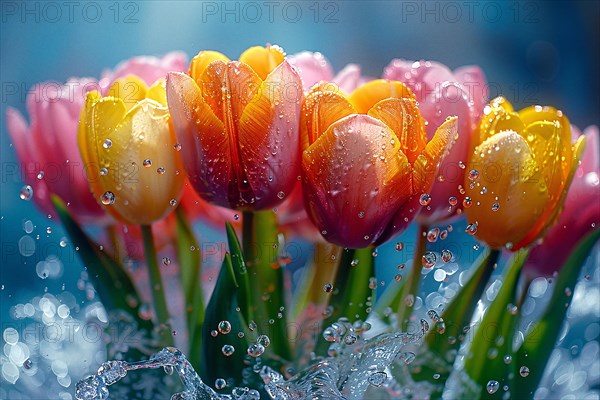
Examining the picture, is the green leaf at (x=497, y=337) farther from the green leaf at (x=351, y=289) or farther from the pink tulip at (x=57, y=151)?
the pink tulip at (x=57, y=151)

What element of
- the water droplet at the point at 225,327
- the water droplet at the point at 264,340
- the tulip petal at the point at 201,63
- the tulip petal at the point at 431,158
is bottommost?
the water droplet at the point at 264,340

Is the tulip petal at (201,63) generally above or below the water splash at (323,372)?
above

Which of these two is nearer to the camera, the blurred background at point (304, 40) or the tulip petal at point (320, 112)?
the tulip petal at point (320, 112)

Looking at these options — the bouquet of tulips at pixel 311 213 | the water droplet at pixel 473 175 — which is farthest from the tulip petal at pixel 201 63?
the water droplet at pixel 473 175

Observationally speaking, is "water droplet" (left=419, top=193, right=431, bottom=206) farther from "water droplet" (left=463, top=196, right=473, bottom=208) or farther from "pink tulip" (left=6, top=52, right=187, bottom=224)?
"pink tulip" (left=6, top=52, right=187, bottom=224)

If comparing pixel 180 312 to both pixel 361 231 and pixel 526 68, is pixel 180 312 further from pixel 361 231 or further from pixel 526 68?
pixel 526 68

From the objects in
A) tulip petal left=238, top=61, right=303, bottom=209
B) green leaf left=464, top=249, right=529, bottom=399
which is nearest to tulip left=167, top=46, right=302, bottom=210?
tulip petal left=238, top=61, right=303, bottom=209
